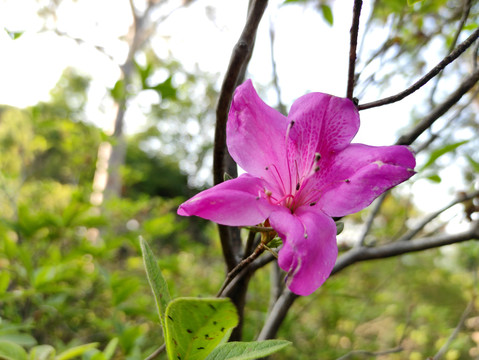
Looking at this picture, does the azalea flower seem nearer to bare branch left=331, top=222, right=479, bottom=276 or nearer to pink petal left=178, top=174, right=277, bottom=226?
pink petal left=178, top=174, right=277, bottom=226

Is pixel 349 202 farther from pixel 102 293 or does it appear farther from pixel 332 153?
pixel 102 293

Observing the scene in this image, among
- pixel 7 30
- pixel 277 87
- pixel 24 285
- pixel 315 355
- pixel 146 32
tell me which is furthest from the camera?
pixel 146 32

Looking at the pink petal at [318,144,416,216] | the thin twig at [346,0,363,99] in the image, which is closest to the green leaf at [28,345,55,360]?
the pink petal at [318,144,416,216]

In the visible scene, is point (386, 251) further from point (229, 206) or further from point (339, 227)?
point (229, 206)

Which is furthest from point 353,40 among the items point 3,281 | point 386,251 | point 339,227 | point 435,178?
point 3,281

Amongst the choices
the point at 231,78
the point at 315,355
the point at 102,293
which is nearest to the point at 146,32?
the point at 102,293

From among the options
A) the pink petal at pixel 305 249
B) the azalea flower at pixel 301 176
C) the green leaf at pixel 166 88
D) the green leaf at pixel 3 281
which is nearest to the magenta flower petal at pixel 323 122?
the azalea flower at pixel 301 176

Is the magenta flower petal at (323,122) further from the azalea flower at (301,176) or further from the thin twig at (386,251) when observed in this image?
the thin twig at (386,251)
